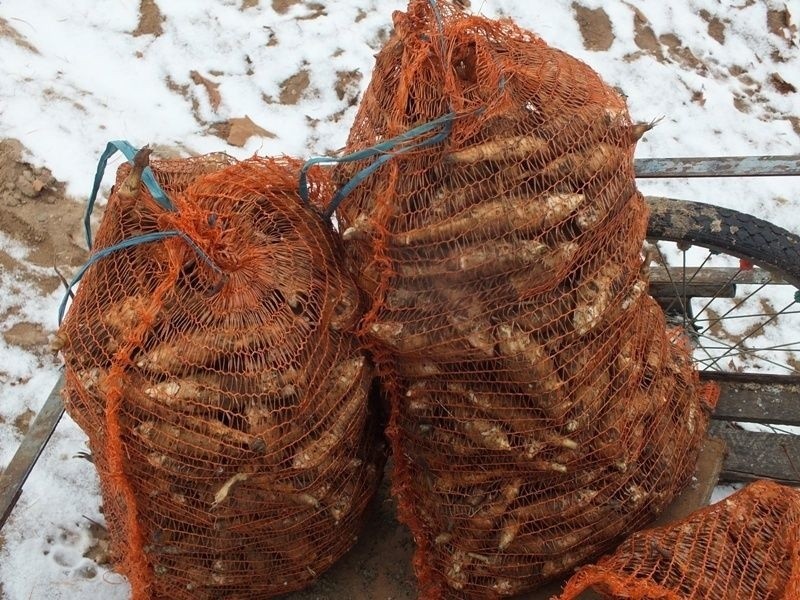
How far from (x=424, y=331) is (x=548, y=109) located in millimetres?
565

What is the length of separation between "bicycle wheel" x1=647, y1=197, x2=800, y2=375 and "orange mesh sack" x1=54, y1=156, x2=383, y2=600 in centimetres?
145

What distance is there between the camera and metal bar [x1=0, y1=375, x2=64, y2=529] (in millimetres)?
2361

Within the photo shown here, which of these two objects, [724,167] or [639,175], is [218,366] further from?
[724,167]

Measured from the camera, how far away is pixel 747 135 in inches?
176

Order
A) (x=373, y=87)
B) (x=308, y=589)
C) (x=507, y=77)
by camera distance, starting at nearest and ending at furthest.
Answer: (x=507, y=77), (x=373, y=87), (x=308, y=589)

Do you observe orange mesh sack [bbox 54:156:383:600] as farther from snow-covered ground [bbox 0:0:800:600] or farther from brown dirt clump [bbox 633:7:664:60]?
brown dirt clump [bbox 633:7:664:60]

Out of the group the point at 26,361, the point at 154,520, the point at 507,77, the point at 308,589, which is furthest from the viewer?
the point at 26,361

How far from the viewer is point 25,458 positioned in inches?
93.8

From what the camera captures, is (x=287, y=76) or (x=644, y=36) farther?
(x=644, y=36)

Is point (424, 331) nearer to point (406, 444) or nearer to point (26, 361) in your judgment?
point (406, 444)

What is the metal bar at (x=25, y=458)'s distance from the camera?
2361 mm

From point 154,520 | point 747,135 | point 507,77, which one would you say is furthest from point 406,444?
point 747,135

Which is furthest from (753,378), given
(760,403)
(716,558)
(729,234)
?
(716,558)

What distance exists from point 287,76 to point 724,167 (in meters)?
2.72
